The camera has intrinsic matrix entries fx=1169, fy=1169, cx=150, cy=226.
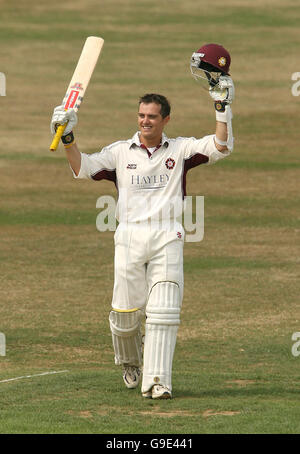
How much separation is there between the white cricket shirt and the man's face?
11 cm

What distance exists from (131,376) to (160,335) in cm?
62

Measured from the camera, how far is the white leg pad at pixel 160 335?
8.94m

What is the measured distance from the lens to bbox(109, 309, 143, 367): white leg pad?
920cm

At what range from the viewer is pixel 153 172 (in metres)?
9.23

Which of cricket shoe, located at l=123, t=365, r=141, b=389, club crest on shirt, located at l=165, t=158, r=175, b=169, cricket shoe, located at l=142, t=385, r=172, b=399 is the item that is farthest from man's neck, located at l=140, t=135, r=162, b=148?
cricket shoe, located at l=142, t=385, r=172, b=399

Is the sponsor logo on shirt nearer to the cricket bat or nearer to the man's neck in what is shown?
the man's neck

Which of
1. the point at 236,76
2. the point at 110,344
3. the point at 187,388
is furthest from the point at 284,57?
the point at 187,388

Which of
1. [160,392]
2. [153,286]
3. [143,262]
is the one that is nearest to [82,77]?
[143,262]

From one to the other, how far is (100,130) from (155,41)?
10.9 m

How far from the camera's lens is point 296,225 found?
19438 mm

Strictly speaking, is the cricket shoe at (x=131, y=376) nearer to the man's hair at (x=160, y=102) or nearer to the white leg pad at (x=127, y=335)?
the white leg pad at (x=127, y=335)

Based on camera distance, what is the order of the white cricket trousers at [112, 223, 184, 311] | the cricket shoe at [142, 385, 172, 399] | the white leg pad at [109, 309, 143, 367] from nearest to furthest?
the cricket shoe at [142, 385, 172, 399] → the white cricket trousers at [112, 223, 184, 311] → the white leg pad at [109, 309, 143, 367]

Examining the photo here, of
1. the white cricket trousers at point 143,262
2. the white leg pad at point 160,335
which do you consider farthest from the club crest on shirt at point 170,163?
the white leg pad at point 160,335

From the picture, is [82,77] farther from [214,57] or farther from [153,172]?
[214,57]
